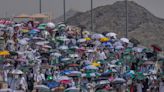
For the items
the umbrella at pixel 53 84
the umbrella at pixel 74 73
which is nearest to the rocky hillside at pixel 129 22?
the umbrella at pixel 74 73

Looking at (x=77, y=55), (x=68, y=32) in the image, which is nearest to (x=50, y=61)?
(x=77, y=55)

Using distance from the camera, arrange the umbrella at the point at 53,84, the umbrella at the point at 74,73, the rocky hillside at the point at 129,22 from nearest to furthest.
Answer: the umbrella at the point at 53,84
the umbrella at the point at 74,73
the rocky hillside at the point at 129,22

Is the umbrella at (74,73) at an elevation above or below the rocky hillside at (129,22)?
below

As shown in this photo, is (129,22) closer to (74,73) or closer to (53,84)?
(74,73)

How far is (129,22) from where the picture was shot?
61.4 meters

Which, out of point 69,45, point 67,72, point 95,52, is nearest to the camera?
point 67,72

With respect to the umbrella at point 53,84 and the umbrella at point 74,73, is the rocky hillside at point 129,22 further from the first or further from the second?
the umbrella at point 53,84

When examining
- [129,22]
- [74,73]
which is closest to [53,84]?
[74,73]

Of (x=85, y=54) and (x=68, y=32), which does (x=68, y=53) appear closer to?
(x=85, y=54)

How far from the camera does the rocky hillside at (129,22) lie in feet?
163

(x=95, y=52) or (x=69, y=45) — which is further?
(x=69, y=45)

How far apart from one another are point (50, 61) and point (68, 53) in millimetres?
1750

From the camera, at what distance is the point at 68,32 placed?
114 feet

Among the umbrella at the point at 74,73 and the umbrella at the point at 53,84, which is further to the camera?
the umbrella at the point at 74,73
